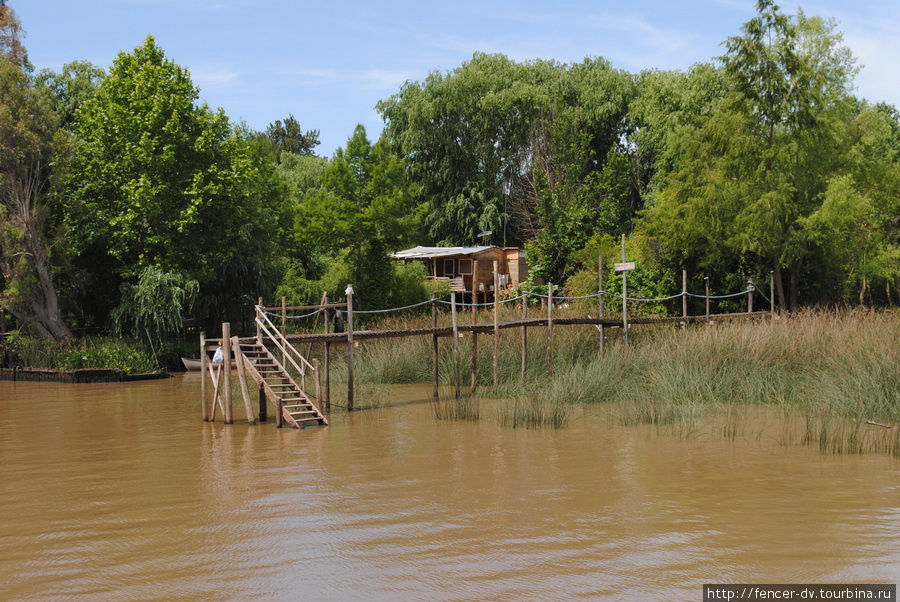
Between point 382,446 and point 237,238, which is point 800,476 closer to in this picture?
point 382,446

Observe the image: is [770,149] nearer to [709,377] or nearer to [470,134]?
[709,377]

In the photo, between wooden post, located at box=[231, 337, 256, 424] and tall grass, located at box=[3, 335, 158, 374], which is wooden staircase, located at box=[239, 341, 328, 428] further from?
tall grass, located at box=[3, 335, 158, 374]

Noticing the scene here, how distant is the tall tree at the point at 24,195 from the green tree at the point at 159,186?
141cm

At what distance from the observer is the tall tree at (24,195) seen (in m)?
31.8

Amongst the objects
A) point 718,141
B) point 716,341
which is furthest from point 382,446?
point 718,141

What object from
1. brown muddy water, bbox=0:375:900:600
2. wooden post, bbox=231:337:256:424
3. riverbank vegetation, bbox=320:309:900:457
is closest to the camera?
brown muddy water, bbox=0:375:900:600

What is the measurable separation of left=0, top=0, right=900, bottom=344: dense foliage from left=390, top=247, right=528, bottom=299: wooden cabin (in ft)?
10.8

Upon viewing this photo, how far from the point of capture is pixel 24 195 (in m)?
32.8

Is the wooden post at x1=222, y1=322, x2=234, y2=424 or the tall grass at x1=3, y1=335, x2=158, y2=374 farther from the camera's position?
the tall grass at x1=3, y1=335, x2=158, y2=374

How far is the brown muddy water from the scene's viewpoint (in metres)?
7.50

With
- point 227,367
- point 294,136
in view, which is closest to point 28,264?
point 227,367

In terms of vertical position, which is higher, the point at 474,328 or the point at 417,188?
the point at 417,188

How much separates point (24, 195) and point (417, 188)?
19.8m

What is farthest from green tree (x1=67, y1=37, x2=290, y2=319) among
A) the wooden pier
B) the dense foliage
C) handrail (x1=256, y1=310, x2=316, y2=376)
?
handrail (x1=256, y1=310, x2=316, y2=376)
